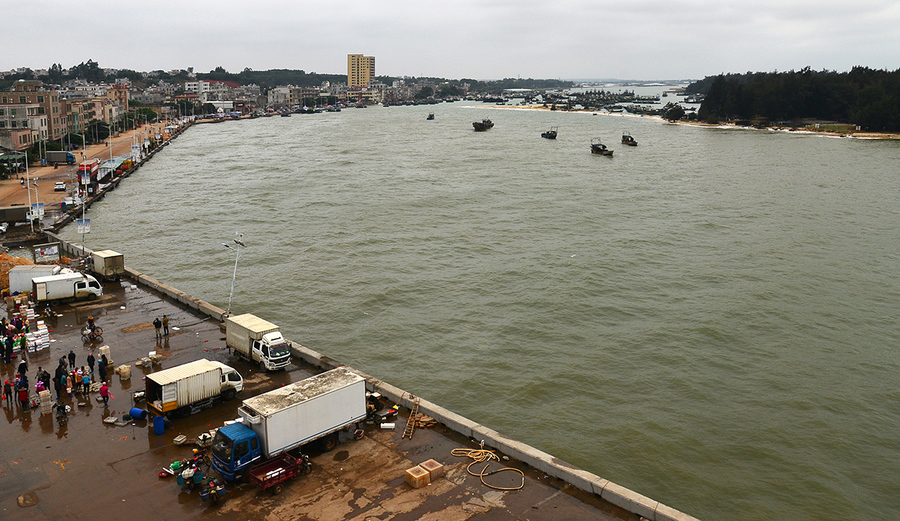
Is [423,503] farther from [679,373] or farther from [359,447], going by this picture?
[679,373]

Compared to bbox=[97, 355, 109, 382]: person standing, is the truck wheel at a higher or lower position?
lower

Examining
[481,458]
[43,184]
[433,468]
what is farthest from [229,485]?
[43,184]

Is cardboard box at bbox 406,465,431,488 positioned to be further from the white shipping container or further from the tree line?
the tree line

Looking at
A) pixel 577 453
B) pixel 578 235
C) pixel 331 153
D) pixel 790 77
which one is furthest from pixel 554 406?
pixel 790 77

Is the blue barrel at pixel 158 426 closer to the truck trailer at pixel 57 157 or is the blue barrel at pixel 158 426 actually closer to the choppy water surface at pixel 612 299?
the choppy water surface at pixel 612 299

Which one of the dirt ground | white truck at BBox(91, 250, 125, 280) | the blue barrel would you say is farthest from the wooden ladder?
the dirt ground

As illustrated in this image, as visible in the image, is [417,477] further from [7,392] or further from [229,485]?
[7,392]

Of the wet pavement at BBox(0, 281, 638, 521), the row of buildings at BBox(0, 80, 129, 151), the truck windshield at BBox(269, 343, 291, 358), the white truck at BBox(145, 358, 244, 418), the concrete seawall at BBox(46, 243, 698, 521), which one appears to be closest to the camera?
the concrete seawall at BBox(46, 243, 698, 521)

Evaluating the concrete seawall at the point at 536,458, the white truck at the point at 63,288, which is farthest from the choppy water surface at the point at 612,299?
the white truck at the point at 63,288
